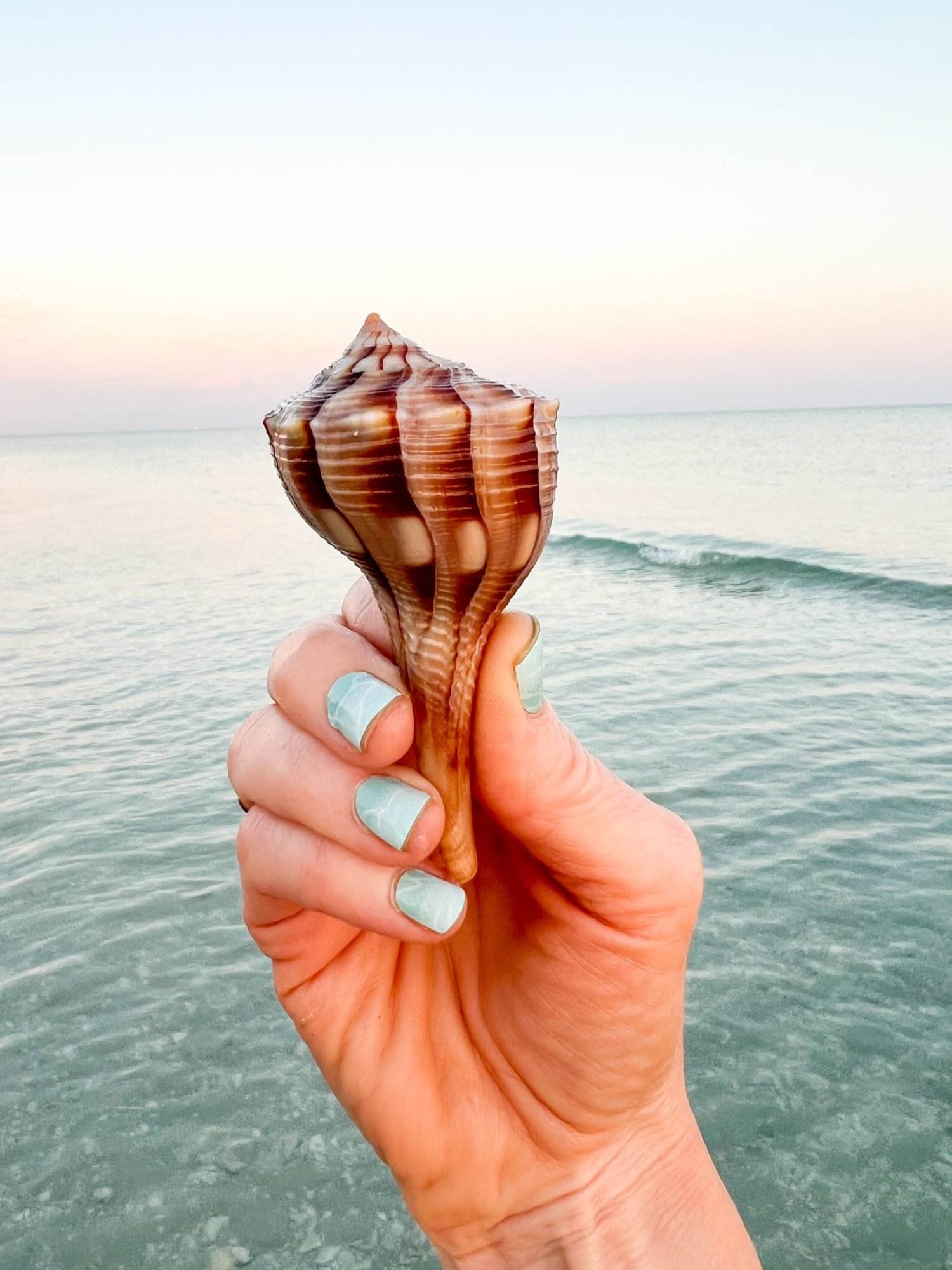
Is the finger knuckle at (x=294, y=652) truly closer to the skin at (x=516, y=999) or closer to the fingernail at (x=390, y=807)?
the skin at (x=516, y=999)

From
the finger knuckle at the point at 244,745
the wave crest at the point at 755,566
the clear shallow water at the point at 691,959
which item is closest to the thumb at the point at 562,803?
the finger knuckle at the point at 244,745

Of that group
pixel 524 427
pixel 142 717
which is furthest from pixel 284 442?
pixel 142 717

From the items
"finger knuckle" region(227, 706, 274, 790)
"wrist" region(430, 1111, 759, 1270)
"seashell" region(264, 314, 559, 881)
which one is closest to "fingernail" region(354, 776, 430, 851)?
"seashell" region(264, 314, 559, 881)

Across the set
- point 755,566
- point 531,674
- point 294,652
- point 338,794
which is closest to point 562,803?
point 531,674

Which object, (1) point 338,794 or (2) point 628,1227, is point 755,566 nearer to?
(2) point 628,1227

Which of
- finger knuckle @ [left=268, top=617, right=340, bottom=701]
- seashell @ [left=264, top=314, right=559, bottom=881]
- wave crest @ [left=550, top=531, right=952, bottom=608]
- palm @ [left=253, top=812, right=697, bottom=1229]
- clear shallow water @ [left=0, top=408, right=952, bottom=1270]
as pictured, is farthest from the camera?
wave crest @ [left=550, top=531, right=952, bottom=608]

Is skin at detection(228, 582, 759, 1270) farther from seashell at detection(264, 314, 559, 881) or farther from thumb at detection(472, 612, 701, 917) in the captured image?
seashell at detection(264, 314, 559, 881)

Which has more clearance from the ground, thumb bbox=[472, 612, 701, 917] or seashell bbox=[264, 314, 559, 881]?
seashell bbox=[264, 314, 559, 881]

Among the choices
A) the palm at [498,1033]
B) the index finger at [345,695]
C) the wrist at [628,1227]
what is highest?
the index finger at [345,695]
